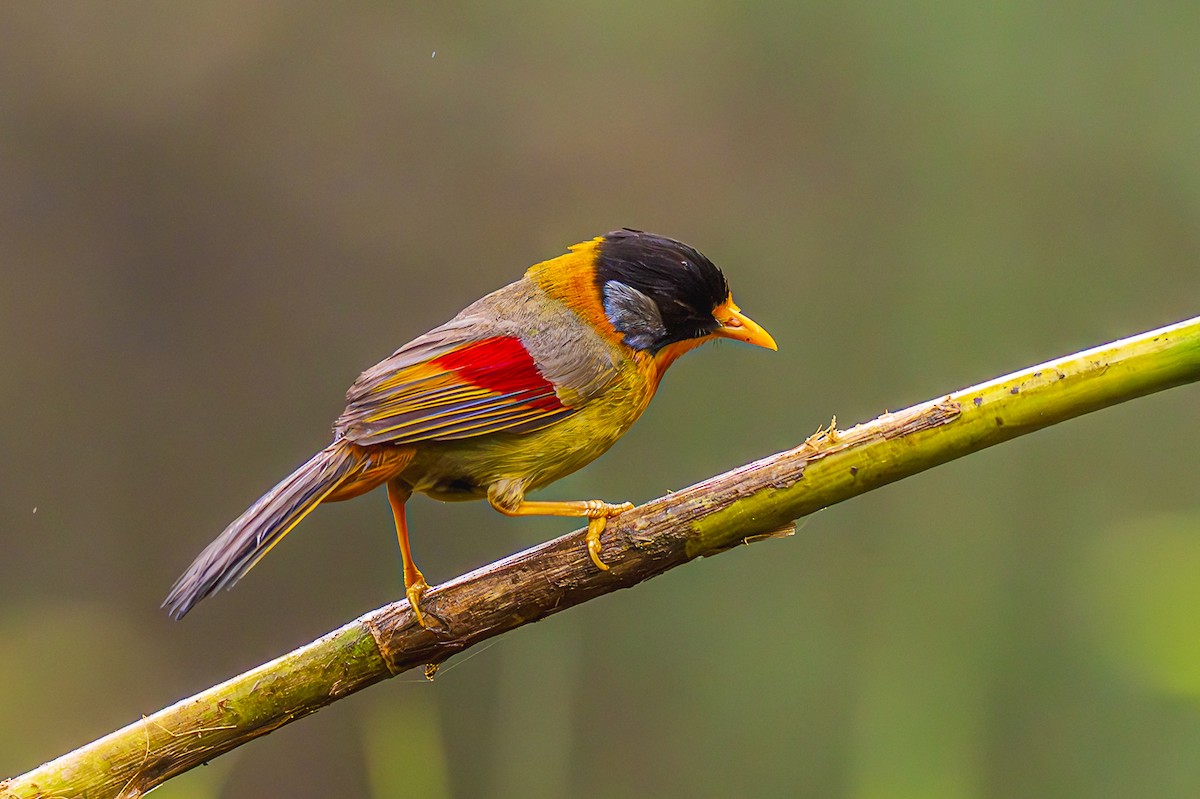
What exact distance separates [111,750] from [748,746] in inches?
70.2

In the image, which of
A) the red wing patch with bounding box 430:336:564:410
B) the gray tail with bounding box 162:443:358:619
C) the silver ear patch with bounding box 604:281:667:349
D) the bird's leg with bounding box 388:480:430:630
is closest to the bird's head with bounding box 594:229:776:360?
the silver ear patch with bounding box 604:281:667:349

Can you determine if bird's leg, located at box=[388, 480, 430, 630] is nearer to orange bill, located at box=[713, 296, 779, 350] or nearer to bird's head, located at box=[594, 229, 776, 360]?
bird's head, located at box=[594, 229, 776, 360]

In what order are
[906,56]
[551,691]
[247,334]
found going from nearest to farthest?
[551,691] → [247,334] → [906,56]

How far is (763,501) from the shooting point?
5.25 ft

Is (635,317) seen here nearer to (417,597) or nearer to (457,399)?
(457,399)

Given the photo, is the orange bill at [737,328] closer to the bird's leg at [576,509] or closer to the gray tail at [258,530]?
the bird's leg at [576,509]

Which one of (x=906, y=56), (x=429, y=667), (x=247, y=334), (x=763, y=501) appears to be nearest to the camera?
(x=763, y=501)

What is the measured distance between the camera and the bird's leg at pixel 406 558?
1.77 metres

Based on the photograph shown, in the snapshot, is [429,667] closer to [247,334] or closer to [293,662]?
[293,662]

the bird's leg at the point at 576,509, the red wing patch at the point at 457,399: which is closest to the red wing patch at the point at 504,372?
the red wing patch at the point at 457,399

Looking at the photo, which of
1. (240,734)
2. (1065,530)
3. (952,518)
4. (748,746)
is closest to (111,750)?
(240,734)

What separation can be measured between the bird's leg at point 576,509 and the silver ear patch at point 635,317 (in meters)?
0.39

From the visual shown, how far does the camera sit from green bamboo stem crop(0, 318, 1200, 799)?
1451mm

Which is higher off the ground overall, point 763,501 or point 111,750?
point 763,501
